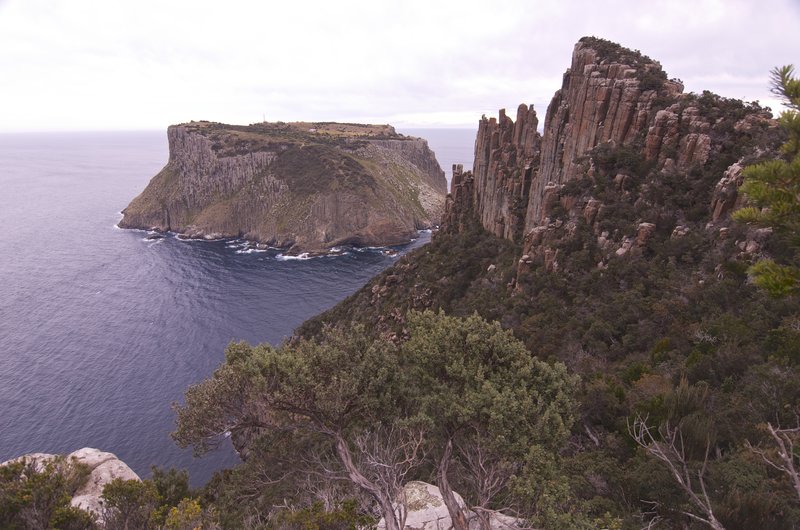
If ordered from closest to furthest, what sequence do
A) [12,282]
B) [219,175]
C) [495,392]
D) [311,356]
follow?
[495,392], [311,356], [12,282], [219,175]

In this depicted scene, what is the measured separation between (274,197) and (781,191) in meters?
172

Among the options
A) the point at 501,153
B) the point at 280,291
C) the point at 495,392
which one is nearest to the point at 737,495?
the point at 495,392

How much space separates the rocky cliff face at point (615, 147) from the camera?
40.7 m

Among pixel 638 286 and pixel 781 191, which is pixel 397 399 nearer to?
pixel 781 191

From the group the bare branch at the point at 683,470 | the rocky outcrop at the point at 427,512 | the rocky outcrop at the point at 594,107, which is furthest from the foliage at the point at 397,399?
the rocky outcrop at the point at 594,107

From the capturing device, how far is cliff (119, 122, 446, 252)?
522 feet

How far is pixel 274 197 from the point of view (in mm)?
169375

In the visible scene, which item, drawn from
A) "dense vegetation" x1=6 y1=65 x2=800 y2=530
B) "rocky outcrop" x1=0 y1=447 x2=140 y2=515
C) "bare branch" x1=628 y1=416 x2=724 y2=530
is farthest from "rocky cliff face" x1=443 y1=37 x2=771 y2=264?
"rocky outcrop" x1=0 y1=447 x2=140 y2=515

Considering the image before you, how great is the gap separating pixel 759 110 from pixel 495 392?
145ft

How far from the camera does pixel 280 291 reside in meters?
112

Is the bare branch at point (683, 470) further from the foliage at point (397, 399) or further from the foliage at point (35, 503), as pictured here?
the foliage at point (35, 503)

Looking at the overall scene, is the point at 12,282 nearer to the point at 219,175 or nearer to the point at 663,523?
the point at 219,175

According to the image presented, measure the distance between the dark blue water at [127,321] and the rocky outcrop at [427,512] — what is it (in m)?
35.0

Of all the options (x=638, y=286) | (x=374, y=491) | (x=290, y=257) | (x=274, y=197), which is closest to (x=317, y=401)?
(x=374, y=491)
